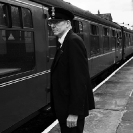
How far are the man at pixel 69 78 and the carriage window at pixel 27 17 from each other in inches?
91.3

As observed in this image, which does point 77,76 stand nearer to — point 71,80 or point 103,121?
point 71,80

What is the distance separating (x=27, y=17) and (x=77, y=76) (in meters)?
2.84

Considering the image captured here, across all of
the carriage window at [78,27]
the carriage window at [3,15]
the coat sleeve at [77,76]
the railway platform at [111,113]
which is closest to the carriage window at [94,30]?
the carriage window at [78,27]

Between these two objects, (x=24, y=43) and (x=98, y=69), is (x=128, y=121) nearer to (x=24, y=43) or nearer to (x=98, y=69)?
(x=24, y=43)

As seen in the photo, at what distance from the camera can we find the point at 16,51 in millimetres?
4316

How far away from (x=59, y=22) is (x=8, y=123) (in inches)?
91.8

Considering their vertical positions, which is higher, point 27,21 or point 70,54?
point 27,21

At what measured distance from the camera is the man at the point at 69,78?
2.22 meters

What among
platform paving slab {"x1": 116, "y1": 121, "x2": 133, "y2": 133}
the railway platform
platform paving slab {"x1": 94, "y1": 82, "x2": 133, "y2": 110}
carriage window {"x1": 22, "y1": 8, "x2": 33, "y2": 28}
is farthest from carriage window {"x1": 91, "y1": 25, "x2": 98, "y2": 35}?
platform paving slab {"x1": 116, "y1": 121, "x2": 133, "y2": 133}

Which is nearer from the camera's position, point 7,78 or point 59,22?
point 59,22

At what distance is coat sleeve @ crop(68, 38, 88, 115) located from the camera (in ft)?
7.28

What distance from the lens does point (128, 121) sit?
5043 mm

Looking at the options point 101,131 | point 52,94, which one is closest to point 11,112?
point 101,131

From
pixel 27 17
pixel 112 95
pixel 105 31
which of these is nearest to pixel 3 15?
pixel 27 17
